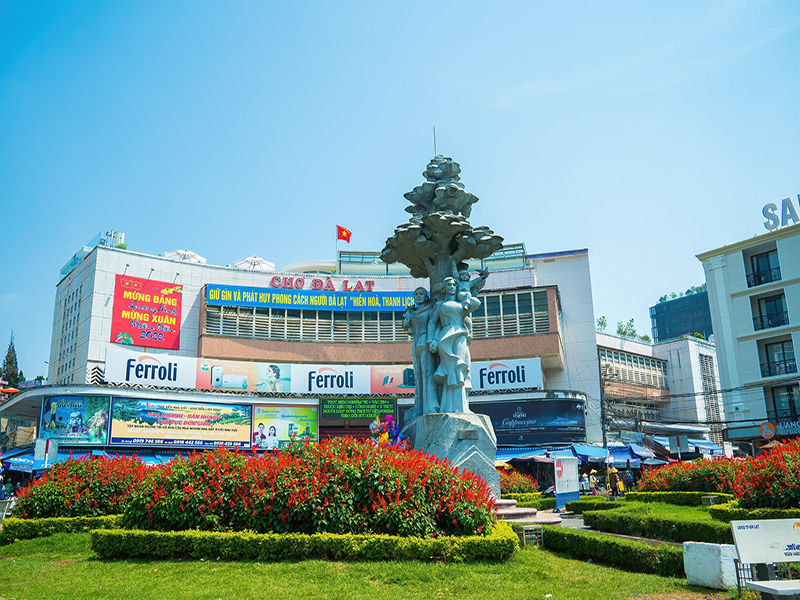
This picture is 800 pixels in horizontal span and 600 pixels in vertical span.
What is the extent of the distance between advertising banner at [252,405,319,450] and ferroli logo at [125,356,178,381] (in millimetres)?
4836

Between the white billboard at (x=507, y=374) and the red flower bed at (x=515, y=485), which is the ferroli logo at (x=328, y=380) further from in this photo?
the red flower bed at (x=515, y=485)

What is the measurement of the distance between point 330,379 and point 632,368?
2297 centimetres

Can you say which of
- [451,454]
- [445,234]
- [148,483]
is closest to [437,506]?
[451,454]

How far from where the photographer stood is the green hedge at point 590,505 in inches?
598

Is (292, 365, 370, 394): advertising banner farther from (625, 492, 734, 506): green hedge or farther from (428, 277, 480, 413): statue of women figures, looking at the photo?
(428, 277, 480, 413): statue of women figures

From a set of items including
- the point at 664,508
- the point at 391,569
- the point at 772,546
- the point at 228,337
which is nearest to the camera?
the point at 772,546

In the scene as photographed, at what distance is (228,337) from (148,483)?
29.1 metres

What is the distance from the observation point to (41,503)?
12891 mm

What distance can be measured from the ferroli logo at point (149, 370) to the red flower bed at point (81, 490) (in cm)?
1978

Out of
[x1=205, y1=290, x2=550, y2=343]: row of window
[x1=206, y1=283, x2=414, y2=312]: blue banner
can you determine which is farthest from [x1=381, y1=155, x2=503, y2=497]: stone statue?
[x1=206, y1=283, x2=414, y2=312]: blue banner

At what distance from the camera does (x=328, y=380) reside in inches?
1444

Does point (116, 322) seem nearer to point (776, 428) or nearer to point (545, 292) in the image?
point (545, 292)

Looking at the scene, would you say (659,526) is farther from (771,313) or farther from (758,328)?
(771,313)

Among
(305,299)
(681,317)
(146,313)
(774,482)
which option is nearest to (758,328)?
(305,299)
